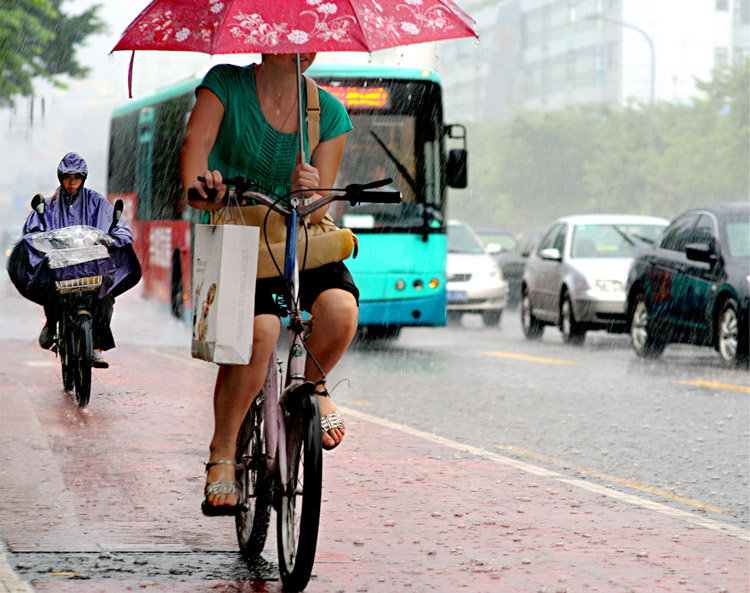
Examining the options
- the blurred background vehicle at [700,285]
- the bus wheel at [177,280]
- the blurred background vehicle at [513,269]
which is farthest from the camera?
the blurred background vehicle at [513,269]

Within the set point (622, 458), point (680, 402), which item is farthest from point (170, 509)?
point (680, 402)

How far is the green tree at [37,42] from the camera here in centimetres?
2250

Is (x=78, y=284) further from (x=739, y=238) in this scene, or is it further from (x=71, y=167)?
(x=739, y=238)

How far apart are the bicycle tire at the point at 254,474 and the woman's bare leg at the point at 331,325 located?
0.20 meters

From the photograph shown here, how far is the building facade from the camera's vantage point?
308 feet

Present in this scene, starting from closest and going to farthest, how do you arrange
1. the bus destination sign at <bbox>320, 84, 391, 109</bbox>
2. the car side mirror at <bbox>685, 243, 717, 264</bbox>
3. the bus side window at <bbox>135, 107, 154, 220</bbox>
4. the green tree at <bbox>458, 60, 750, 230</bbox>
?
the car side mirror at <bbox>685, 243, 717, 264</bbox>, the bus destination sign at <bbox>320, 84, 391, 109</bbox>, the bus side window at <bbox>135, 107, 154, 220</bbox>, the green tree at <bbox>458, 60, 750, 230</bbox>

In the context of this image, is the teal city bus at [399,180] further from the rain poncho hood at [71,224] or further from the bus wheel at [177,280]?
the rain poncho hood at [71,224]

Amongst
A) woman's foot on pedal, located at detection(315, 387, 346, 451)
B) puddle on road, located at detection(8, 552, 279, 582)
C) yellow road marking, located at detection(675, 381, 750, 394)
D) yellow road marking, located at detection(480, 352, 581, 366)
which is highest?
woman's foot on pedal, located at detection(315, 387, 346, 451)

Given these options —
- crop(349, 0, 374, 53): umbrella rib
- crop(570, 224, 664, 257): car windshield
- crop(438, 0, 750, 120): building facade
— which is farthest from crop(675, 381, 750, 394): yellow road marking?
crop(438, 0, 750, 120): building facade

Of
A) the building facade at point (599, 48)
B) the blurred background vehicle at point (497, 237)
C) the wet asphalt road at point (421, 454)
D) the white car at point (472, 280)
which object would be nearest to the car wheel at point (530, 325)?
the white car at point (472, 280)

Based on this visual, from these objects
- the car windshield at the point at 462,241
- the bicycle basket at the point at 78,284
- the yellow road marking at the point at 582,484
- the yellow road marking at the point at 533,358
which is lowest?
the yellow road marking at the point at 533,358

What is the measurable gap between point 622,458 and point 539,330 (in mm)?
11228

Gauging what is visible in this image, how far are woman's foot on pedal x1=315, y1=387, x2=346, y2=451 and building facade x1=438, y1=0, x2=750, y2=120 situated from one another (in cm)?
8269

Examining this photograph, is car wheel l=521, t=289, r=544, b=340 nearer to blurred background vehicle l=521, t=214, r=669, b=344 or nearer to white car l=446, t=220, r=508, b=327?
blurred background vehicle l=521, t=214, r=669, b=344
